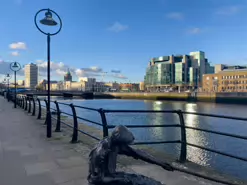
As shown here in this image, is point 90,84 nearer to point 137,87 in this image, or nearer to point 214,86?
point 137,87

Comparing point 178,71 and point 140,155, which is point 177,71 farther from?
point 140,155

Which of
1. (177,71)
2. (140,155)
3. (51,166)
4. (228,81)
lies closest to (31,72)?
(51,166)

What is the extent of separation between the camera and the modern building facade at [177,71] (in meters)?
148

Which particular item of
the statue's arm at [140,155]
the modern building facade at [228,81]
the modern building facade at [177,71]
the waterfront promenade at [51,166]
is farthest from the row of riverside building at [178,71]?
the statue's arm at [140,155]

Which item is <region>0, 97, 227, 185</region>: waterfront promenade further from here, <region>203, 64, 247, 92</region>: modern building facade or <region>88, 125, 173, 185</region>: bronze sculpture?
<region>203, 64, 247, 92</region>: modern building facade

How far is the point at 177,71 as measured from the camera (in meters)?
149

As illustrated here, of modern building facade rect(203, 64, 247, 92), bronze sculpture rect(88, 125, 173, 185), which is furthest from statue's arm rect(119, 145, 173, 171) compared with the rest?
modern building facade rect(203, 64, 247, 92)

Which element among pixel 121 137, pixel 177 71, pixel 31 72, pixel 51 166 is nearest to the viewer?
pixel 121 137

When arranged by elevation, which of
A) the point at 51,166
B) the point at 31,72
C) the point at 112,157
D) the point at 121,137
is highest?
the point at 31,72

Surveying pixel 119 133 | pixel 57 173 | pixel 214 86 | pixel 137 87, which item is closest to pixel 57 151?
pixel 57 173

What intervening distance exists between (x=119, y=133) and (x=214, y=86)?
130 m

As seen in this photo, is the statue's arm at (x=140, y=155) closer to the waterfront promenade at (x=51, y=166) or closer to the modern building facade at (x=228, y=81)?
the waterfront promenade at (x=51, y=166)

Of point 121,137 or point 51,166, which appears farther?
point 51,166

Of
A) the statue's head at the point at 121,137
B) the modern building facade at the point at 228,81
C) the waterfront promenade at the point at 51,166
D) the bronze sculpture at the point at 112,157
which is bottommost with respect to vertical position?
the waterfront promenade at the point at 51,166
